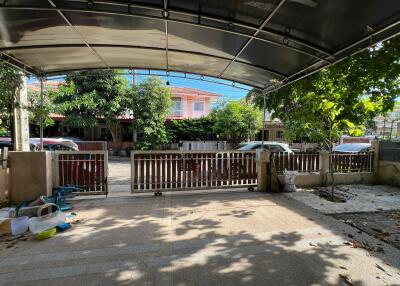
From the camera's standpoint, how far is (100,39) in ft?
15.4

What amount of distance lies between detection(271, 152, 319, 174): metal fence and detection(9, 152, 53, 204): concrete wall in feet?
18.5

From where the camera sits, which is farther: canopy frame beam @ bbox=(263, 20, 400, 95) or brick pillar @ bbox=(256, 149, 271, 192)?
brick pillar @ bbox=(256, 149, 271, 192)

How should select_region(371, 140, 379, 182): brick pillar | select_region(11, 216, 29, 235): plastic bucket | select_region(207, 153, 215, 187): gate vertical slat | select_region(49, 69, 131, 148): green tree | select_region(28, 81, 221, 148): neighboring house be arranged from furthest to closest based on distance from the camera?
select_region(28, 81, 221, 148): neighboring house, select_region(49, 69, 131, 148): green tree, select_region(371, 140, 379, 182): brick pillar, select_region(207, 153, 215, 187): gate vertical slat, select_region(11, 216, 29, 235): plastic bucket

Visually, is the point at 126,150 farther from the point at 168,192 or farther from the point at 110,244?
the point at 110,244

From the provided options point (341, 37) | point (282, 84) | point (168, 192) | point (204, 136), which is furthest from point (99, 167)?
point (204, 136)

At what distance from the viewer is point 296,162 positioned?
23.3 ft

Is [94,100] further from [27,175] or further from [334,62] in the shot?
[334,62]

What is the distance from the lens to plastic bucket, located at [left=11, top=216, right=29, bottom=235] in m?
3.78

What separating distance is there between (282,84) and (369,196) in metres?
3.65

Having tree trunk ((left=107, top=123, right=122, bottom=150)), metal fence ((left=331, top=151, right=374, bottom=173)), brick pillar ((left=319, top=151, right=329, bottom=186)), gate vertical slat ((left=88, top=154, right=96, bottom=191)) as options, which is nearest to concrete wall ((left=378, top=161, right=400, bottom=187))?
metal fence ((left=331, top=151, right=374, bottom=173))

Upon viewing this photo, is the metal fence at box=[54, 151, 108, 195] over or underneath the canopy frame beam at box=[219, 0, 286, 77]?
underneath

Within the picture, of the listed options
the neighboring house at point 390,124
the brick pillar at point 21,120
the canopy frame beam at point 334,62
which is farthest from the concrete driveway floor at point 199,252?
the neighboring house at point 390,124

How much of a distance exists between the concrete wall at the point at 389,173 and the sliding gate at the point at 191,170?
4406 millimetres

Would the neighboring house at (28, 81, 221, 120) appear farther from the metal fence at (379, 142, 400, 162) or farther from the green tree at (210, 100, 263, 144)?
the metal fence at (379, 142, 400, 162)
